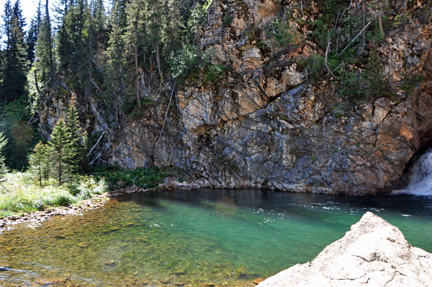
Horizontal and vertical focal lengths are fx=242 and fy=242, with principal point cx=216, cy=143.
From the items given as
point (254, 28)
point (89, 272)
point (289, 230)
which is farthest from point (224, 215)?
point (254, 28)

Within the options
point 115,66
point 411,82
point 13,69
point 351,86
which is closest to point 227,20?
point 351,86

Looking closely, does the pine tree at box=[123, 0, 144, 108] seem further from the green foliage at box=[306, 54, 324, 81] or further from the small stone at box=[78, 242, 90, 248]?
the small stone at box=[78, 242, 90, 248]

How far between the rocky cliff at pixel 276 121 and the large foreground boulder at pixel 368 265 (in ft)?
58.9

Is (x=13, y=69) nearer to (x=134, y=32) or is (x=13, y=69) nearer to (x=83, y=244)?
(x=134, y=32)

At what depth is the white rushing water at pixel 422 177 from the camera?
2033 cm

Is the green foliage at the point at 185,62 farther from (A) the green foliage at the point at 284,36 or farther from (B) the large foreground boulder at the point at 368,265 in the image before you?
(B) the large foreground boulder at the point at 368,265

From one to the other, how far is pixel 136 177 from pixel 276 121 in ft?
52.6

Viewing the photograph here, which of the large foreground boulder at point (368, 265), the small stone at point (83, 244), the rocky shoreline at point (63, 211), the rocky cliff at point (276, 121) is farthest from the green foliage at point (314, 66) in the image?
the small stone at point (83, 244)

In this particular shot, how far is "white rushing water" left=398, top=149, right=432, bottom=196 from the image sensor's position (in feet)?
66.7

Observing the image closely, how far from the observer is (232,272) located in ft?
24.7

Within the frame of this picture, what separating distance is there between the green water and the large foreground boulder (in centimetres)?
303

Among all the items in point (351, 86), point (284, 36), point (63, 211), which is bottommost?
point (63, 211)

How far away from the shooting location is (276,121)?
24.7 m

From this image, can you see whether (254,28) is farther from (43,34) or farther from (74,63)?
(43,34)
